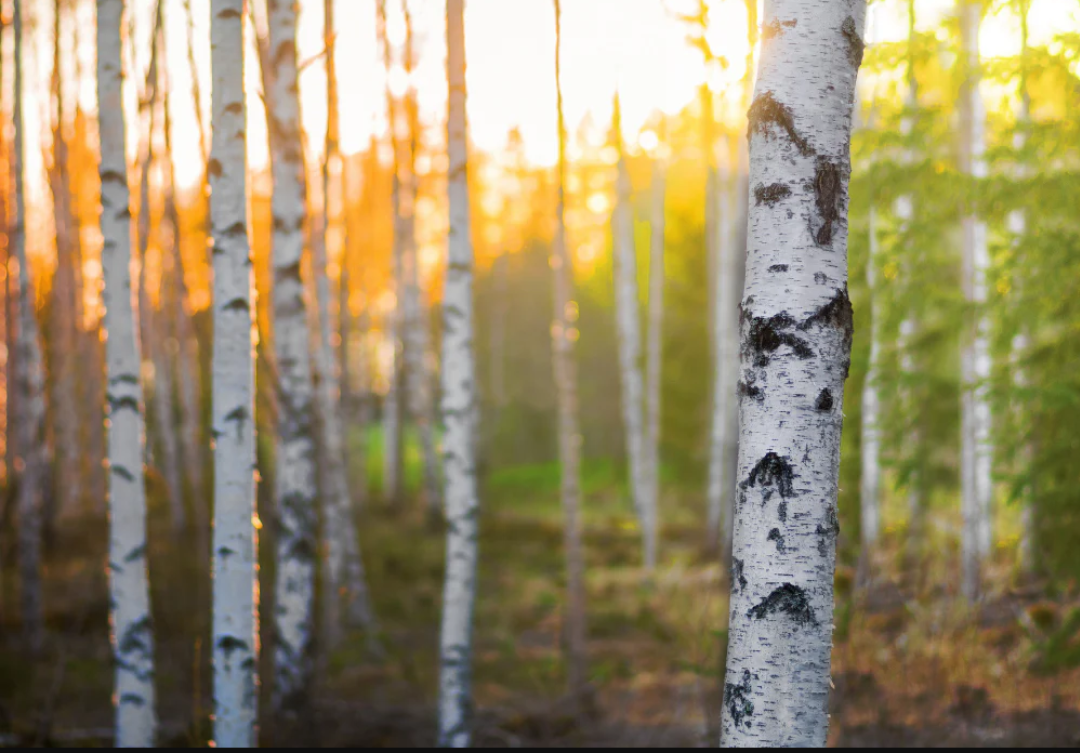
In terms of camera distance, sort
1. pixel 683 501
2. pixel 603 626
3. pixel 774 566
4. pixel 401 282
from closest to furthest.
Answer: pixel 774 566 → pixel 603 626 → pixel 401 282 → pixel 683 501

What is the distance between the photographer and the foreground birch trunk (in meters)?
4.18

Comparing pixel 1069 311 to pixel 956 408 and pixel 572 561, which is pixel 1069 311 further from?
pixel 956 408

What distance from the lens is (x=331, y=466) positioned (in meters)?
8.97

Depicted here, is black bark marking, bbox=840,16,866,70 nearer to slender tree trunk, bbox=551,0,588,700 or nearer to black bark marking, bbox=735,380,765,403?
black bark marking, bbox=735,380,765,403

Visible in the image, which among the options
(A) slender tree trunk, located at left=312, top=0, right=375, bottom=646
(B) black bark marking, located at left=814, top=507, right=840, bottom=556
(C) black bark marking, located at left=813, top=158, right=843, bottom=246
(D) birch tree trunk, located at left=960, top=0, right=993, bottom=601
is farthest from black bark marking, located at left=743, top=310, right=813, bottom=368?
(A) slender tree trunk, located at left=312, top=0, right=375, bottom=646

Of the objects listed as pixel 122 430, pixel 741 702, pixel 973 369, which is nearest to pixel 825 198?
pixel 741 702

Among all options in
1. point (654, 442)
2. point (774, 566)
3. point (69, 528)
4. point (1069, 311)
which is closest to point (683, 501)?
point (654, 442)

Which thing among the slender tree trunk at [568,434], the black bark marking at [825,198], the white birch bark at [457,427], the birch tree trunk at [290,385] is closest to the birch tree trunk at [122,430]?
the birch tree trunk at [290,385]

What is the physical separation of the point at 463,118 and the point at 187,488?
16.0 meters

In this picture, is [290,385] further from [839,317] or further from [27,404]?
[839,317]

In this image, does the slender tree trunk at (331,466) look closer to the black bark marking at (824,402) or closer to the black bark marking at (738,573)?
the black bark marking at (738,573)

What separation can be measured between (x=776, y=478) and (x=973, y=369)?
6.82 meters

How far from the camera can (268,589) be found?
9.95 meters

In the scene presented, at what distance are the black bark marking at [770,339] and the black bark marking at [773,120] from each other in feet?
1.66
